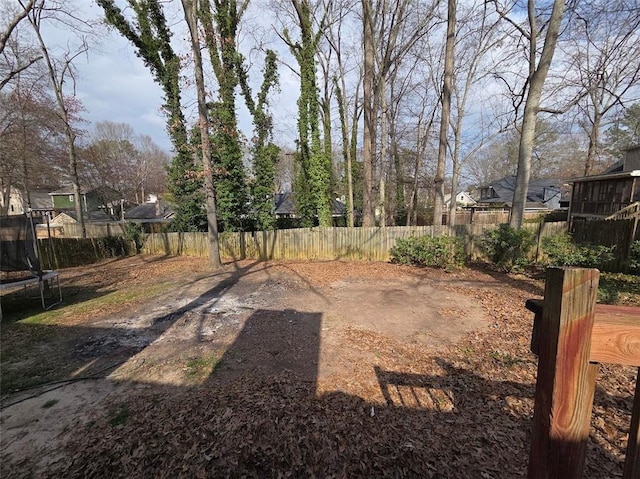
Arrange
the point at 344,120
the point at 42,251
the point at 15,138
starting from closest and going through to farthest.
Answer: the point at 42,251 < the point at 15,138 < the point at 344,120

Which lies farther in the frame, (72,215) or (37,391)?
(72,215)

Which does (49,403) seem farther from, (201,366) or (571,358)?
(571,358)

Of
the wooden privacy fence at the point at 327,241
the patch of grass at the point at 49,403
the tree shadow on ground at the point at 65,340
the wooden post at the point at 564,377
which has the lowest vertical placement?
the patch of grass at the point at 49,403

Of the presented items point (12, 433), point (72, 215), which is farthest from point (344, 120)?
point (72, 215)

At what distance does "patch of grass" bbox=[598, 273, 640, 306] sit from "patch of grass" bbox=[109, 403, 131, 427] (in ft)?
26.8

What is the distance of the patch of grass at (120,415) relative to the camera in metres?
2.95

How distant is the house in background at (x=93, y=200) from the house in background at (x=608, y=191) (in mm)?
36386

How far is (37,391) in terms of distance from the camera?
141 inches

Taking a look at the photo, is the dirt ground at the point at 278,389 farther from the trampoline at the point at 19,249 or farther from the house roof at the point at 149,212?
the house roof at the point at 149,212

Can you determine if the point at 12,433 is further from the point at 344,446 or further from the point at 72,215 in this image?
the point at 72,215

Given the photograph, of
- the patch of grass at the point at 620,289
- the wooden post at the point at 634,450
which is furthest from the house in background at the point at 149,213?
the wooden post at the point at 634,450

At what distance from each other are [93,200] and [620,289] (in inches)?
1783

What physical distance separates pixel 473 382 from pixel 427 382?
58 cm

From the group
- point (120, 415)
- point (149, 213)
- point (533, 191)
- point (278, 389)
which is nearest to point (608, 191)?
point (533, 191)
